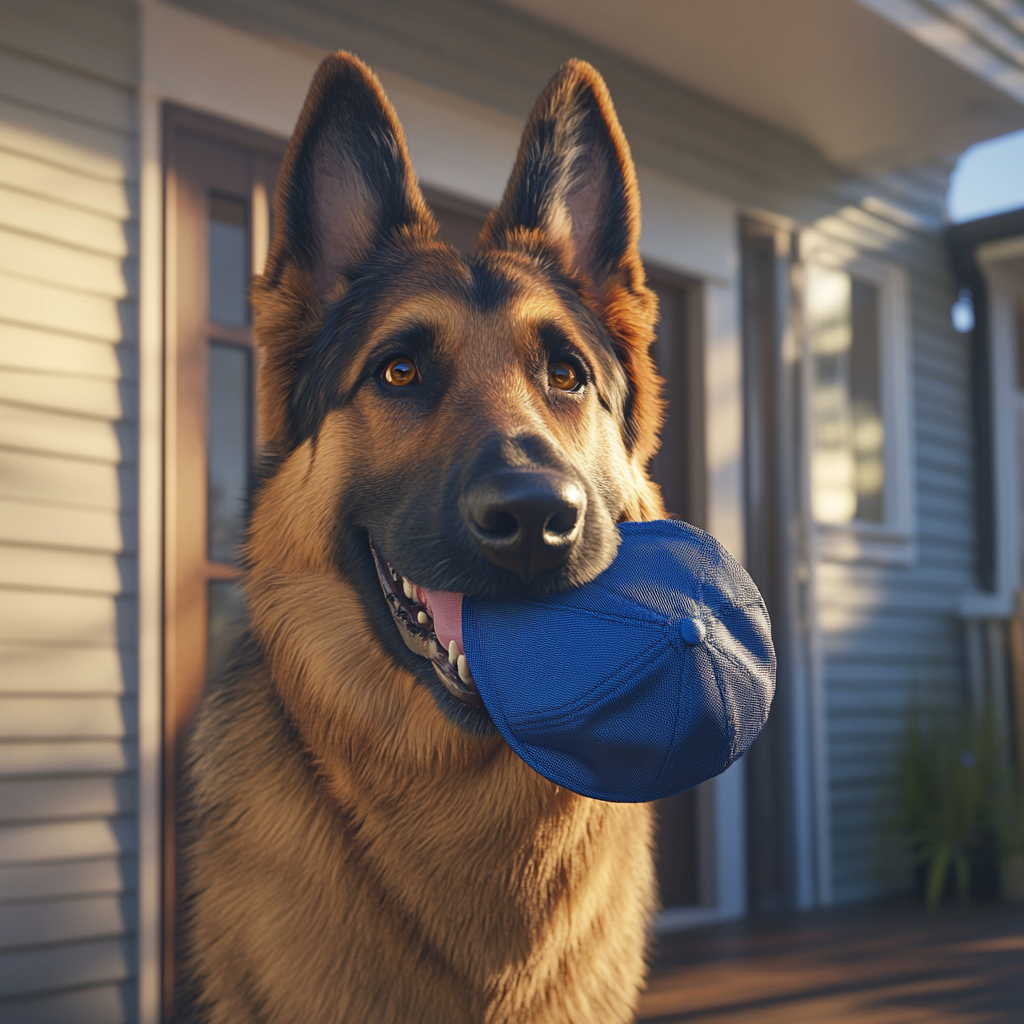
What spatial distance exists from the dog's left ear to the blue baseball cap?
2.24ft

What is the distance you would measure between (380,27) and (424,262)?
9.32ft

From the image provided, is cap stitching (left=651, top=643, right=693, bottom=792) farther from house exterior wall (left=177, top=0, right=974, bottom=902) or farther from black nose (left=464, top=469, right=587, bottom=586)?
house exterior wall (left=177, top=0, right=974, bottom=902)

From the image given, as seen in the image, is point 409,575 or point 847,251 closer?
point 409,575

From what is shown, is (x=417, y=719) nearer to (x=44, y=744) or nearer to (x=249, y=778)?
(x=249, y=778)

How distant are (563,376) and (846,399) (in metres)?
5.33

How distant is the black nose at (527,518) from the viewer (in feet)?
4.78

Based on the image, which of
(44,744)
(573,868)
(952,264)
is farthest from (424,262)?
(952,264)

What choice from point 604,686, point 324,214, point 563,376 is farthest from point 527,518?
point 324,214

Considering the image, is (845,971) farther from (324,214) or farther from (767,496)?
(324,214)

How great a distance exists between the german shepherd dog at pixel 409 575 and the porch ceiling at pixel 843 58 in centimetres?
319

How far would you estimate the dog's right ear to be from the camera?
1938 mm

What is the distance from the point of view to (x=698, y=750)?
141 cm

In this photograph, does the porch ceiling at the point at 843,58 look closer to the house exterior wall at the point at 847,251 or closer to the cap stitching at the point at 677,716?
the house exterior wall at the point at 847,251

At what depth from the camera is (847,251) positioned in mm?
6695
